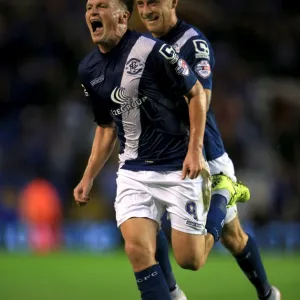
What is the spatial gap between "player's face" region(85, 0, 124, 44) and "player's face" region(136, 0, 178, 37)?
69 centimetres

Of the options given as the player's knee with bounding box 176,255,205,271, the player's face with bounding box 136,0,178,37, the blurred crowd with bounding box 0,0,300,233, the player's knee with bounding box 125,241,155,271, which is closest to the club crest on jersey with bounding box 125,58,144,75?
the player's face with bounding box 136,0,178,37

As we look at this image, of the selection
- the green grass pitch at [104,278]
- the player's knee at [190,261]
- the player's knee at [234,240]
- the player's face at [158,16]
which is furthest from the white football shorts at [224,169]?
the green grass pitch at [104,278]

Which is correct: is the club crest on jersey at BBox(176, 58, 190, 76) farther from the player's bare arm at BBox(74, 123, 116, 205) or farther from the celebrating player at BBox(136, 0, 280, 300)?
the player's bare arm at BBox(74, 123, 116, 205)

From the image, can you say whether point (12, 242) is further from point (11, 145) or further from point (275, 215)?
point (275, 215)

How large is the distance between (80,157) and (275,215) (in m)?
2.96

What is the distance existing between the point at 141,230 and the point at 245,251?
4.22 ft

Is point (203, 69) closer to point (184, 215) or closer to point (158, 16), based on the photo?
point (158, 16)

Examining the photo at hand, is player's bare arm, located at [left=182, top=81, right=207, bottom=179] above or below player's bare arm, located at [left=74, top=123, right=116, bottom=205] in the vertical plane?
above

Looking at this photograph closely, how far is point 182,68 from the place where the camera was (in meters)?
5.82

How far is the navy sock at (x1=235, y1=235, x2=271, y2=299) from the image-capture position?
6797 mm

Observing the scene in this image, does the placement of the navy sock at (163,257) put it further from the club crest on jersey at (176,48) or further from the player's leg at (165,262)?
the club crest on jersey at (176,48)

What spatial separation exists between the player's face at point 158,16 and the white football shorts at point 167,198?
3.72 ft

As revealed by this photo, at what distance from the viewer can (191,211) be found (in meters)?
5.98

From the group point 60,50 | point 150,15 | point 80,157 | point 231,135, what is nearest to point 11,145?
point 80,157
